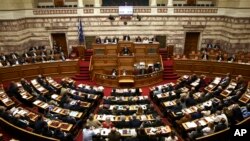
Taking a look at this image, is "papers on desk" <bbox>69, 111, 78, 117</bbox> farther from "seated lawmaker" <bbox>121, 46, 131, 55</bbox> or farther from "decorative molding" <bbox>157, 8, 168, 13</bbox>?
"decorative molding" <bbox>157, 8, 168, 13</bbox>

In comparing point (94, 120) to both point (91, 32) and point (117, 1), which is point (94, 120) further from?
point (117, 1)

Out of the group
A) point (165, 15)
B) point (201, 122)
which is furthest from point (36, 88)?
point (165, 15)

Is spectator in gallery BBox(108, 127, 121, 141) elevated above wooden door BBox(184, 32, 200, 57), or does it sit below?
below

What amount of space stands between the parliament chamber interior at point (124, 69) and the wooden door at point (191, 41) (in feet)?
0.29

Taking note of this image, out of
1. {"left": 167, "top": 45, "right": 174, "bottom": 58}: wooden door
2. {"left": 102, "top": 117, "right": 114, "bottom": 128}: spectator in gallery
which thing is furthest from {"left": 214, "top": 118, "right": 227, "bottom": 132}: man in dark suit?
{"left": 167, "top": 45, "right": 174, "bottom": 58}: wooden door

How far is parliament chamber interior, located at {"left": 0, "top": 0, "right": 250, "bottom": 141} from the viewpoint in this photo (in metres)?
10.9

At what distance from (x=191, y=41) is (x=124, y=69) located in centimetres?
729

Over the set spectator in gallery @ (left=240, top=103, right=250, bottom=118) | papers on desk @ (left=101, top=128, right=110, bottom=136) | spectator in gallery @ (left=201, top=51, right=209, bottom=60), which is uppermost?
spectator in gallery @ (left=201, top=51, right=209, bottom=60)

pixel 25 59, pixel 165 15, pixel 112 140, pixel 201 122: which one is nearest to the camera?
pixel 112 140

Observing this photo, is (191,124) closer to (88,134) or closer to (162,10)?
(88,134)

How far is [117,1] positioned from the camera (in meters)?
22.1

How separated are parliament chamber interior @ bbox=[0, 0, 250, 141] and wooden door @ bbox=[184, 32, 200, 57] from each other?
89 millimetres

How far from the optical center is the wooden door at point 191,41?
852 inches

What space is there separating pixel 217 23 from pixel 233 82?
7.41 meters
